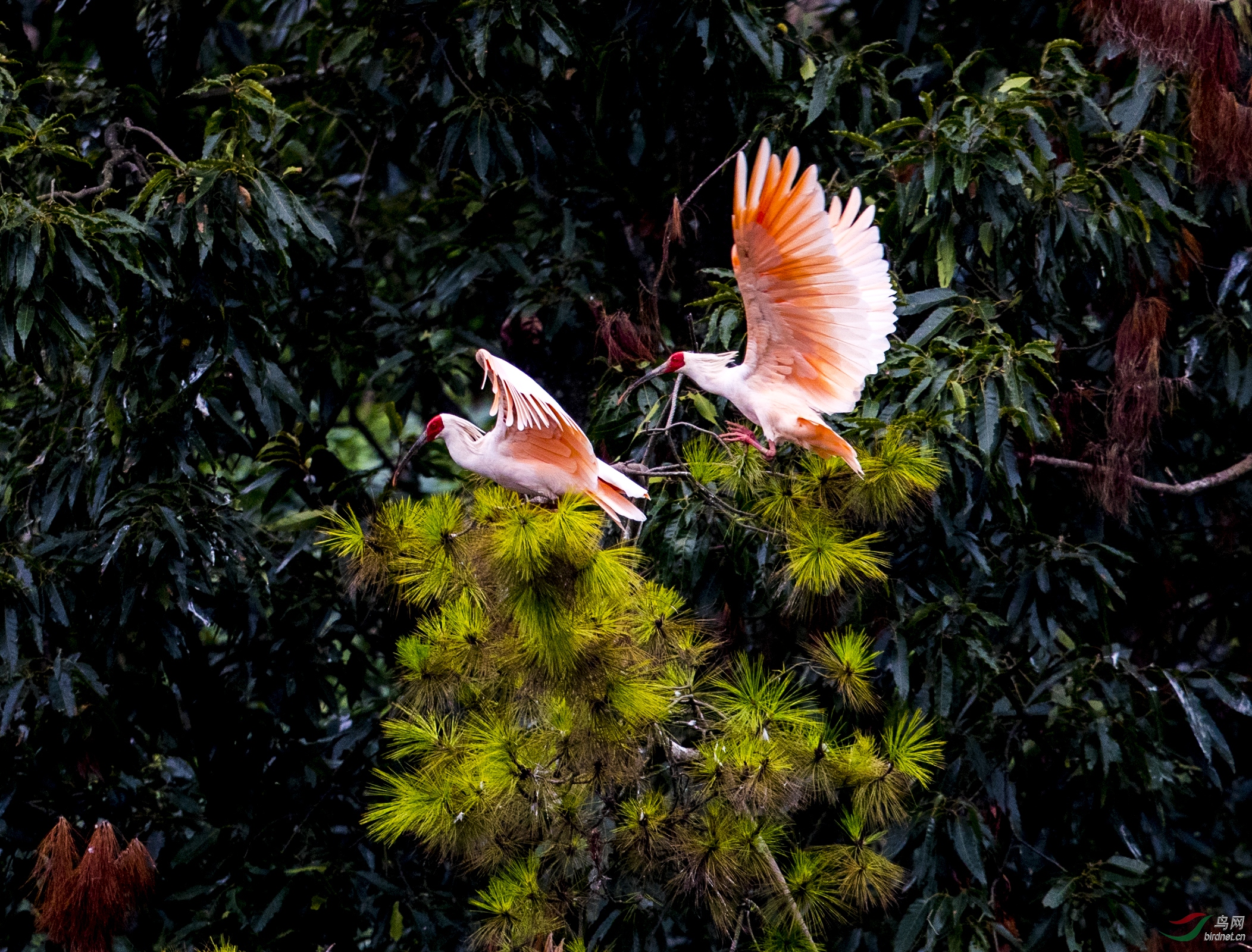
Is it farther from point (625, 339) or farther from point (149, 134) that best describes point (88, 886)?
point (149, 134)

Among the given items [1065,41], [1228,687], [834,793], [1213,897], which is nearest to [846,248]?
[1065,41]

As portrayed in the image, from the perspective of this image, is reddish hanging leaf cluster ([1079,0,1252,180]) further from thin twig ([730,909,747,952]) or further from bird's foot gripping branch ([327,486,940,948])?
thin twig ([730,909,747,952])

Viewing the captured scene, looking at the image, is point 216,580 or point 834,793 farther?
point 216,580

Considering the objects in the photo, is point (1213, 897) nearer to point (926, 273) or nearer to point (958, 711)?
point (958, 711)

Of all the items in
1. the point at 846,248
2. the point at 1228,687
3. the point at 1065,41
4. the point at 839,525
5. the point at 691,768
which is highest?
the point at 1065,41

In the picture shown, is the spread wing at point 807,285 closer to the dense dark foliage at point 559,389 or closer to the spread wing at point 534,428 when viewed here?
the dense dark foliage at point 559,389

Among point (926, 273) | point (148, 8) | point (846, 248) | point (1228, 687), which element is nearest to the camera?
point (846, 248)

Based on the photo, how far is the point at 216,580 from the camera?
3531 millimetres

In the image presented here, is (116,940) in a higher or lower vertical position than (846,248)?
lower

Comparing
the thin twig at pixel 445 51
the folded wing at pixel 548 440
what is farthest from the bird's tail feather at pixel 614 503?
the thin twig at pixel 445 51

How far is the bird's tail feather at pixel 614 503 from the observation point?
255cm

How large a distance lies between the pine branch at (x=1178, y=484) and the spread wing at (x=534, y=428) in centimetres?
134

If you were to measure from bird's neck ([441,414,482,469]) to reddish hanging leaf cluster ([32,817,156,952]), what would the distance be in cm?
113

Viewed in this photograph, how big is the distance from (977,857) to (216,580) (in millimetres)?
2118
